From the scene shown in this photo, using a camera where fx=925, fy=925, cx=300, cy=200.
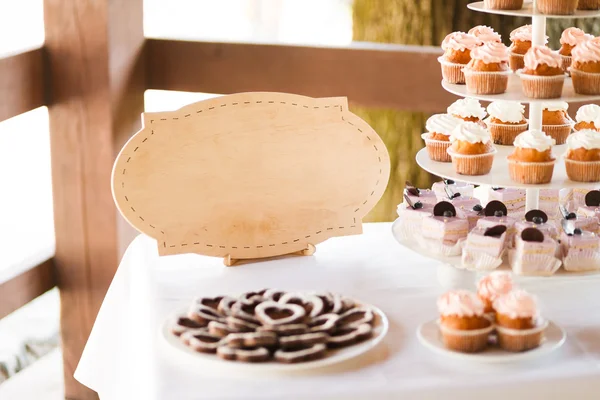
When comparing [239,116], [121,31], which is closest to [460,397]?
[239,116]

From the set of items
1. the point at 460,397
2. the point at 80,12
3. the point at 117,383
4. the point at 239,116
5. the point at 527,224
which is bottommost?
the point at 117,383

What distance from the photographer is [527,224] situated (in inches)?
68.6

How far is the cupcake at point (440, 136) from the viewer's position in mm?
1923

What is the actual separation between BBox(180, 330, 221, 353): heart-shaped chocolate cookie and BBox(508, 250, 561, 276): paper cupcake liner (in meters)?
0.57

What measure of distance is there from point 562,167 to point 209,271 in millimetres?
763


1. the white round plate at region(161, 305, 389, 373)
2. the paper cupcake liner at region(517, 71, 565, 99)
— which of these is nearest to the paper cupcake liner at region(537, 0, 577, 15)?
the paper cupcake liner at region(517, 71, 565, 99)

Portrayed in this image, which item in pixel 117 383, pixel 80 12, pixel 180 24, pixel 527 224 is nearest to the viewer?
pixel 527 224

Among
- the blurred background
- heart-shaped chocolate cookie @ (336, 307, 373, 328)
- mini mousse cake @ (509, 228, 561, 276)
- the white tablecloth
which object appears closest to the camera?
the white tablecloth

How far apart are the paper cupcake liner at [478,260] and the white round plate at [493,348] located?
0.17 metres

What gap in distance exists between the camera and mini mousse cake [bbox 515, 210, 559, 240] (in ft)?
5.62

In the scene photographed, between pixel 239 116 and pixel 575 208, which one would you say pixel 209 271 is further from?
pixel 575 208

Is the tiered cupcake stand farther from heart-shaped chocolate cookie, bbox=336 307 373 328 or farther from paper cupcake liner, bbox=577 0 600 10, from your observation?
heart-shaped chocolate cookie, bbox=336 307 373 328

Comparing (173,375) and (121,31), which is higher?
(121,31)

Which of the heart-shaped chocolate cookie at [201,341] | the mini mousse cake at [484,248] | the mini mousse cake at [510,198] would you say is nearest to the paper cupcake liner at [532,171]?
the mini mousse cake at [484,248]
